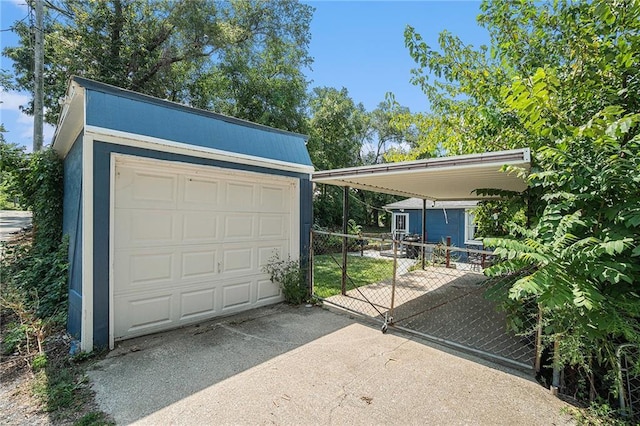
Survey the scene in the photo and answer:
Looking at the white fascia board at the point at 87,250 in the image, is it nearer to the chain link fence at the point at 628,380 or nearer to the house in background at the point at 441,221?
the chain link fence at the point at 628,380

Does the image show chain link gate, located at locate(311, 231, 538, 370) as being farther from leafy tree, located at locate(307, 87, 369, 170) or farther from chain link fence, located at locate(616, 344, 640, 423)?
leafy tree, located at locate(307, 87, 369, 170)

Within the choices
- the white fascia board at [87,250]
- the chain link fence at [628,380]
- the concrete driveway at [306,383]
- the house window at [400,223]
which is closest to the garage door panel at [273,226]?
the concrete driveway at [306,383]

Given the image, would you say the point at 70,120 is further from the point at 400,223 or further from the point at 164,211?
the point at 400,223

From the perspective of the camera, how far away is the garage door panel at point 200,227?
4.48 meters

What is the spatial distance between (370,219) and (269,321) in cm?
2395

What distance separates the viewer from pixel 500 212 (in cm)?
554

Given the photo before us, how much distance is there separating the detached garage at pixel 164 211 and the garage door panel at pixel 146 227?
1cm

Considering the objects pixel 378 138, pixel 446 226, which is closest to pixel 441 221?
pixel 446 226

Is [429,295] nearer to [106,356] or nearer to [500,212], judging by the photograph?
[500,212]

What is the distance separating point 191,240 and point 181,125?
171cm

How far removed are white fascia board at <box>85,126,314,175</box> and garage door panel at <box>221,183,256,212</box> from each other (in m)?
0.42

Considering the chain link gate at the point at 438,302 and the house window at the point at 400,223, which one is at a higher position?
the house window at the point at 400,223

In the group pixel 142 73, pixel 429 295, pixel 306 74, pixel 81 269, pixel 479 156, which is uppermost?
pixel 306 74

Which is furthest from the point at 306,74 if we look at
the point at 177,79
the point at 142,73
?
the point at 142,73
